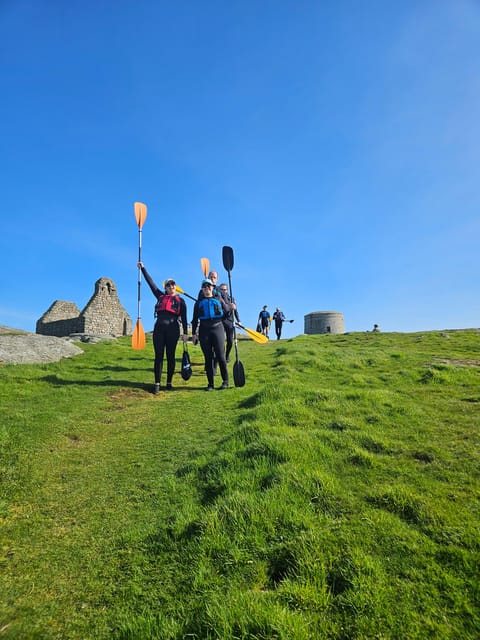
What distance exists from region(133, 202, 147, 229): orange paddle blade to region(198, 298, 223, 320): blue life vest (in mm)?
4931

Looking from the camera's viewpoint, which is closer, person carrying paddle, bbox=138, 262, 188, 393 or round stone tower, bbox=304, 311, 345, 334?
person carrying paddle, bbox=138, 262, 188, 393

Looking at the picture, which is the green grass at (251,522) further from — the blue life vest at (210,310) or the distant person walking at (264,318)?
the distant person walking at (264,318)

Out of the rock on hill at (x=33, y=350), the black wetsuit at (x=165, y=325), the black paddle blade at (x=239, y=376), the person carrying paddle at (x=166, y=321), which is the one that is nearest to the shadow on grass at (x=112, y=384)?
the person carrying paddle at (x=166, y=321)

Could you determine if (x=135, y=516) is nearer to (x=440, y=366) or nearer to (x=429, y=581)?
(x=429, y=581)

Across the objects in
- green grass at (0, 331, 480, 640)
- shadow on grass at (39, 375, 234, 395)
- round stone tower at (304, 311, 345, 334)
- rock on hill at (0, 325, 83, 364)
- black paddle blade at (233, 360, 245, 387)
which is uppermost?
round stone tower at (304, 311, 345, 334)

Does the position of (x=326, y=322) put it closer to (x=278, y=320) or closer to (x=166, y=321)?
(x=278, y=320)

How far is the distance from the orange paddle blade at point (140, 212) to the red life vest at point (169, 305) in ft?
13.4

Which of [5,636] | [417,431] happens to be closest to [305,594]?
[5,636]

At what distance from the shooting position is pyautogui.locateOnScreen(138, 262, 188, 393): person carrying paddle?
400 inches

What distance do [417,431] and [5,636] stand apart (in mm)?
5428

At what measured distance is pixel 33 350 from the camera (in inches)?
557

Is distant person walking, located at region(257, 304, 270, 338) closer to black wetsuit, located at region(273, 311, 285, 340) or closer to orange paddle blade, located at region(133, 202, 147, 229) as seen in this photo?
black wetsuit, located at region(273, 311, 285, 340)

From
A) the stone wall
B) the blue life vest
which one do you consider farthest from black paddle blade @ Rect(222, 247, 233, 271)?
the stone wall

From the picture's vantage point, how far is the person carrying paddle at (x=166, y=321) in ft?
33.4
